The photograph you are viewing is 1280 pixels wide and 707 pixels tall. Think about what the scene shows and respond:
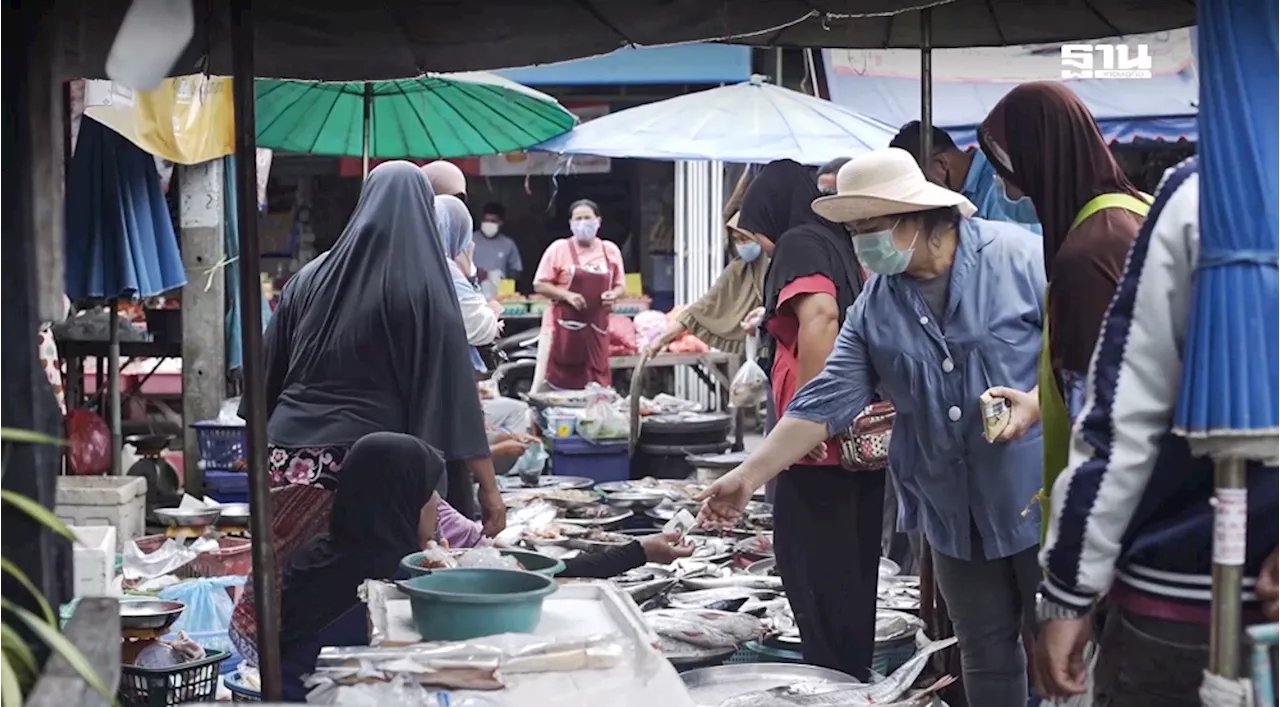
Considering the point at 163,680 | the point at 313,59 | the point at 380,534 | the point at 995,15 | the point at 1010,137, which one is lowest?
the point at 163,680

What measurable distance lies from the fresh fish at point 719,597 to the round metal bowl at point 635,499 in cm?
197

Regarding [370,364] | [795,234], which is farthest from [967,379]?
[370,364]


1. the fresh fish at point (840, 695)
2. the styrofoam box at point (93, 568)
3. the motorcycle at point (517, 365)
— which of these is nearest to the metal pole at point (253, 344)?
the fresh fish at point (840, 695)

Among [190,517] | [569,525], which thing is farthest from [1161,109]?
[190,517]

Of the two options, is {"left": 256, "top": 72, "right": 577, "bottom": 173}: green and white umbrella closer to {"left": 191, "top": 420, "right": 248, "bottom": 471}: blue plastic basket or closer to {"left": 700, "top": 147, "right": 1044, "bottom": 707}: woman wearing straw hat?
{"left": 191, "top": 420, "right": 248, "bottom": 471}: blue plastic basket

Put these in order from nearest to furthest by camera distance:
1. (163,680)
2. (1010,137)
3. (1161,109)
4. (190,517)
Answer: (1010,137)
(163,680)
(190,517)
(1161,109)

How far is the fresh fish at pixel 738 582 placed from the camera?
578cm

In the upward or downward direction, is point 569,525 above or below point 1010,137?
below

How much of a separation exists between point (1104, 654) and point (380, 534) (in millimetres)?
2158

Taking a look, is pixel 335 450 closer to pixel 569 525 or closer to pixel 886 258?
pixel 886 258

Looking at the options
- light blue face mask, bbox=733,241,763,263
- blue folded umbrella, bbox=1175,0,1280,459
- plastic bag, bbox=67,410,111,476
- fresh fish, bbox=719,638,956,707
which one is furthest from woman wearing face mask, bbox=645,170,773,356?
blue folded umbrella, bbox=1175,0,1280,459

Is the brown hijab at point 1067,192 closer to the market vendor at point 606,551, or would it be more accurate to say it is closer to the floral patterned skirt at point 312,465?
the market vendor at point 606,551

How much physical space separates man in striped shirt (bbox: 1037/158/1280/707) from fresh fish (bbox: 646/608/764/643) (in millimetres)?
2374

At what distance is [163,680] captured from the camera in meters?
4.30
